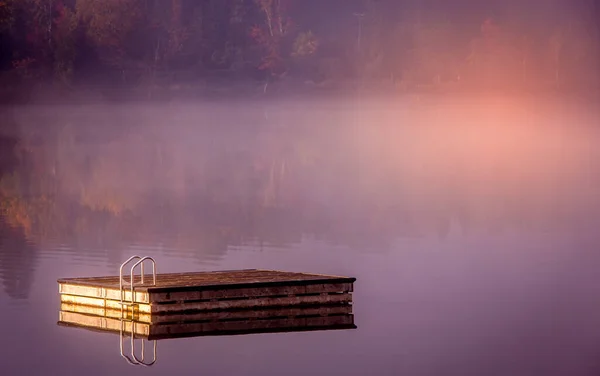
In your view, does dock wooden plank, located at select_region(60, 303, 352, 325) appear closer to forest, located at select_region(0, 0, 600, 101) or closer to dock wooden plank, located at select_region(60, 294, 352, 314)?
dock wooden plank, located at select_region(60, 294, 352, 314)

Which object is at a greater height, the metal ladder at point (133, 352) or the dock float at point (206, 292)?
the dock float at point (206, 292)

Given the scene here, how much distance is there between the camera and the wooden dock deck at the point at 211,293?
7934 mm

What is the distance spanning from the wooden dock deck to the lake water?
20 centimetres

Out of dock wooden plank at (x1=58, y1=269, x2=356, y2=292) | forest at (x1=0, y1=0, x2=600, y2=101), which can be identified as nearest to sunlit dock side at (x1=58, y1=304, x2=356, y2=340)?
dock wooden plank at (x1=58, y1=269, x2=356, y2=292)

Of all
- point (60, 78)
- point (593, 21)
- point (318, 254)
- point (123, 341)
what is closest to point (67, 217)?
point (318, 254)

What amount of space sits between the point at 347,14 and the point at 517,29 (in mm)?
3337

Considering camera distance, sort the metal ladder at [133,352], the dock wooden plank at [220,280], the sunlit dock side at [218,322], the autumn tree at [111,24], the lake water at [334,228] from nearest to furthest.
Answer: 1. the metal ladder at [133,352]
2. the lake water at [334,228]
3. the sunlit dock side at [218,322]
4. the dock wooden plank at [220,280]
5. the autumn tree at [111,24]

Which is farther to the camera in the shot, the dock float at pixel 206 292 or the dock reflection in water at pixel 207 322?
the dock float at pixel 206 292

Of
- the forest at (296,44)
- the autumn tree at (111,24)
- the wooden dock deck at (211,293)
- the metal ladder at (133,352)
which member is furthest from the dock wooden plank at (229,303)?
the autumn tree at (111,24)

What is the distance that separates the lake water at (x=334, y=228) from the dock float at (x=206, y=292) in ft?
0.66

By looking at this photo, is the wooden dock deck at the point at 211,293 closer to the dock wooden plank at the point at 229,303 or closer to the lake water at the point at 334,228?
the dock wooden plank at the point at 229,303

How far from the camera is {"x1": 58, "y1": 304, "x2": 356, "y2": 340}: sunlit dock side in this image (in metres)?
7.85

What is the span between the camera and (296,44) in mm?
31938

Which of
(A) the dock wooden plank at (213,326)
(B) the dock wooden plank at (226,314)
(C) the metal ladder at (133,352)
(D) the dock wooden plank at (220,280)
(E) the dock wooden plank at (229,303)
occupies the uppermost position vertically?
(D) the dock wooden plank at (220,280)
